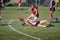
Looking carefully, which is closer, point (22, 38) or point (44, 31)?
point (22, 38)

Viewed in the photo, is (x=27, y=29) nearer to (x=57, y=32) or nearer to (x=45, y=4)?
(x=57, y=32)

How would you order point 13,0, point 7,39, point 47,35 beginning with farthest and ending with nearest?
point 13,0 < point 47,35 < point 7,39

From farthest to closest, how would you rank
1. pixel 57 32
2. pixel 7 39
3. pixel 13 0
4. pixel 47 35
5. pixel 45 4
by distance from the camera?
pixel 13 0
pixel 45 4
pixel 57 32
pixel 47 35
pixel 7 39

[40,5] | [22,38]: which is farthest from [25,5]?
[22,38]

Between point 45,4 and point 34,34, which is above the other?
point 34,34

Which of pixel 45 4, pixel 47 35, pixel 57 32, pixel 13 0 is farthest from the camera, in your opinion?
pixel 13 0

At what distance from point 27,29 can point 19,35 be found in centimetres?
181

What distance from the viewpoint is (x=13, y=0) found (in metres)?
44.8

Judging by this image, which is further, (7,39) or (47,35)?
(47,35)

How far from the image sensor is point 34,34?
576 inches

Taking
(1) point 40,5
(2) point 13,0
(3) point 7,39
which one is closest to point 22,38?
(3) point 7,39

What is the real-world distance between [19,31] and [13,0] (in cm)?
2952

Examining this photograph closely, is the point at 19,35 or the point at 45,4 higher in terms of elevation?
the point at 19,35

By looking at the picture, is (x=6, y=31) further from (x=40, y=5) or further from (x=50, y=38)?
(x=40, y=5)
